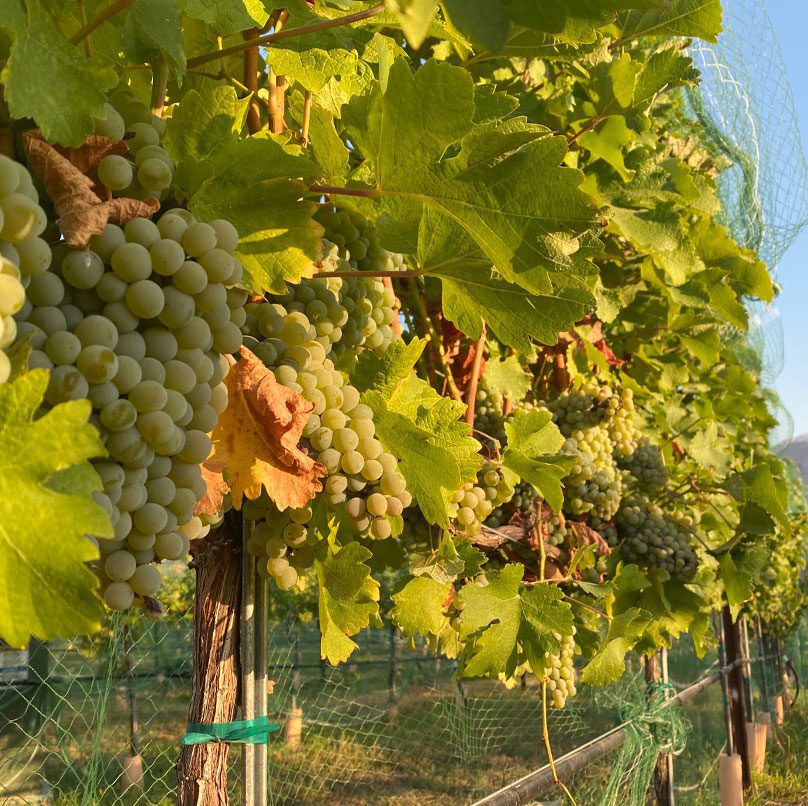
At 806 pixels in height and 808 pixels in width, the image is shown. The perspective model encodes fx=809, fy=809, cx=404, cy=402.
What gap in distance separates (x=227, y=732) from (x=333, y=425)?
432mm

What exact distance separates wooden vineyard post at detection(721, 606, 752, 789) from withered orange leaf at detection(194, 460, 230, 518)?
4.96 metres

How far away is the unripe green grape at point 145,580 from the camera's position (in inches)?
20.2

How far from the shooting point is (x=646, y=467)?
1910mm

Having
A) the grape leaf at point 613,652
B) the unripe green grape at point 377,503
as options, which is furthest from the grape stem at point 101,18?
the grape leaf at point 613,652

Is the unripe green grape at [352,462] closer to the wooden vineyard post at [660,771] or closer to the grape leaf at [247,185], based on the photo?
the grape leaf at [247,185]

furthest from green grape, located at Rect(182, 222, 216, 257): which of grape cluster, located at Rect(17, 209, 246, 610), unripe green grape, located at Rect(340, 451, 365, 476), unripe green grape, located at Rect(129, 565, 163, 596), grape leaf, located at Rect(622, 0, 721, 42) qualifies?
grape leaf, located at Rect(622, 0, 721, 42)

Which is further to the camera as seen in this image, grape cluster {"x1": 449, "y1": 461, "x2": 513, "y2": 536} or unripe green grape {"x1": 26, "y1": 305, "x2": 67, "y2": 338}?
grape cluster {"x1": 449, "y1": 461, "x2": 513, "y2": 536}

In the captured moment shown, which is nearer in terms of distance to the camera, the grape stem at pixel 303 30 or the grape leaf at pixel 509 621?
the grape stem at pixel 303 30

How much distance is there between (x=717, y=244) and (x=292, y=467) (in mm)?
1500

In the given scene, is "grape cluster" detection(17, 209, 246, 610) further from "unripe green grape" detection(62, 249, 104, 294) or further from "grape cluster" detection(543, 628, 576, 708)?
"grape cluster" detection(543, 628, 576, 708)

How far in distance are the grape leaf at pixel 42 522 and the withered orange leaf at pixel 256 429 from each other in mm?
259

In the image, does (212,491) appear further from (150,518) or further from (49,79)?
(49,79)

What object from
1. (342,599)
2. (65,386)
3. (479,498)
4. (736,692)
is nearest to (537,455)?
(479,498)

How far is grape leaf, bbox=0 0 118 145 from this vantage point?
459 millimetres
